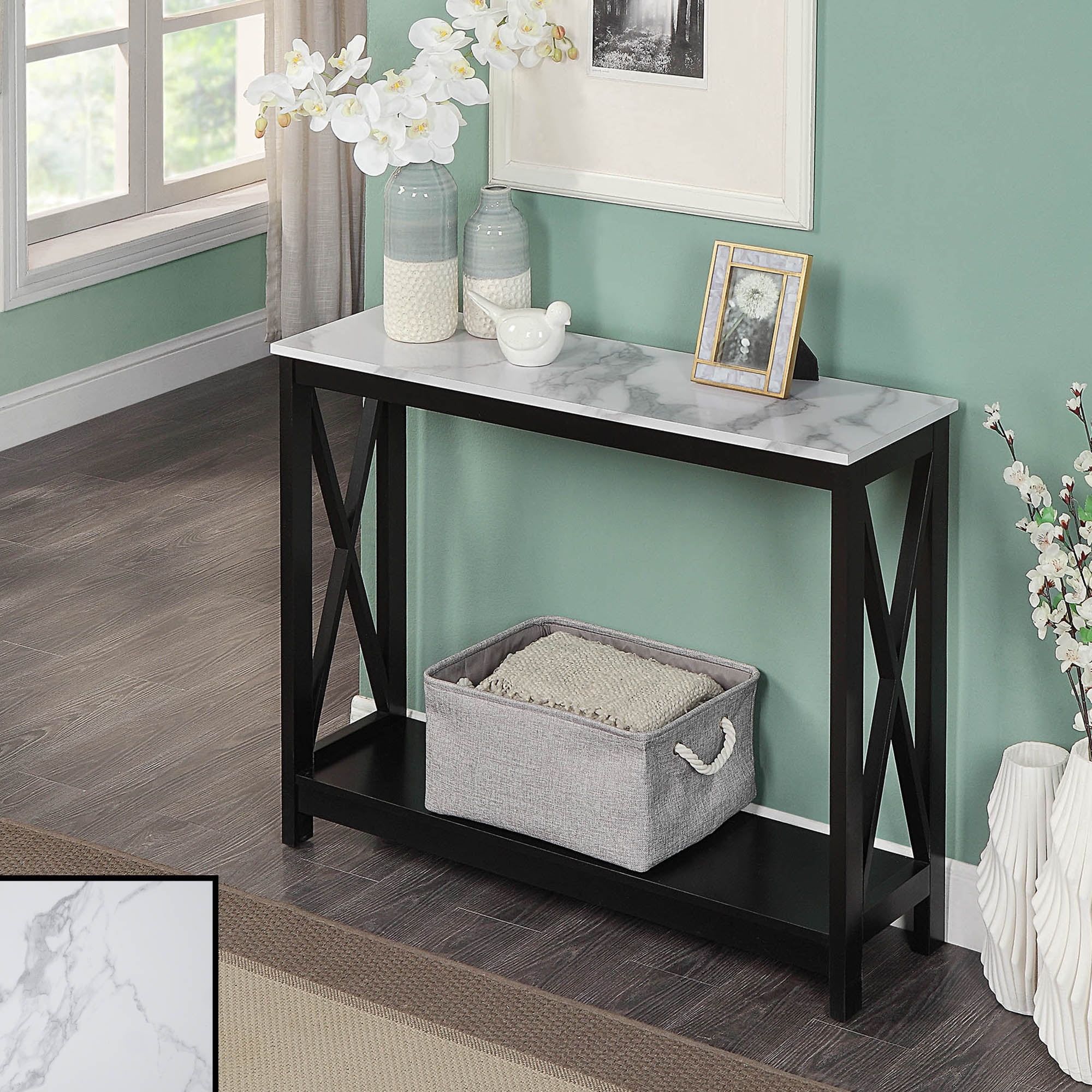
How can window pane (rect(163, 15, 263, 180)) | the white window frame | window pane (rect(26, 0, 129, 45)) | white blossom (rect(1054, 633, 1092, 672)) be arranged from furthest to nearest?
window pane (rect(163, 15, 263, 180)) → window pane (rect(26, 0, 129, 45)) → the white window frame → white blossom (rect(1054, 633, 1092, 672))

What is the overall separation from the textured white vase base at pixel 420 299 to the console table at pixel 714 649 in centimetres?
Result: 3

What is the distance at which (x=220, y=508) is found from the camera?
4340 mm

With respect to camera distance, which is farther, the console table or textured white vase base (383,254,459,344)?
textured white vase base (383,254,459,344)

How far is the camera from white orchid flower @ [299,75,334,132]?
245 cm

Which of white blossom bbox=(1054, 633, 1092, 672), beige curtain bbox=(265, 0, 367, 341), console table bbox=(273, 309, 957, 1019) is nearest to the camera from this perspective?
white blossom bbox=(1054, 633, 1092, 672)

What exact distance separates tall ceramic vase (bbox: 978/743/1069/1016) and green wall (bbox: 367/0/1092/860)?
4.9 inches

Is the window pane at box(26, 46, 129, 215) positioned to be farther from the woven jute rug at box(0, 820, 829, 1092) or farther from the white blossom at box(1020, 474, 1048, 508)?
the white blossom at box(1020, 474, 1048, 508)

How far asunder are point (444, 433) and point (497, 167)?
456 millimetres

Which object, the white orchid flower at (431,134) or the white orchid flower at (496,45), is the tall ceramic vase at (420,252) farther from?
the white orchid flower at (496,45)

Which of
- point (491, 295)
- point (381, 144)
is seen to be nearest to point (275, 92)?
point (381, 144)

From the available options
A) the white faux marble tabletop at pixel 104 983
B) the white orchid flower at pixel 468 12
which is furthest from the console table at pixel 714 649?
the white faux marble tabletop at pixel 104 983

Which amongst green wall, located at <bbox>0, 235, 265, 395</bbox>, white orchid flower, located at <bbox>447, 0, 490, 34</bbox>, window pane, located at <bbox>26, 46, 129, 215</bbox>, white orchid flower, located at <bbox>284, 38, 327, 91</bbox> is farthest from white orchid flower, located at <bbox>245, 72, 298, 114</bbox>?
window pane, located at <bbox>26, 46, 129, 215</bbox>

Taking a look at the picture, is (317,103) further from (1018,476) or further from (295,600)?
(1018,476)

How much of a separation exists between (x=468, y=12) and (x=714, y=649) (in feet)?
3.33
